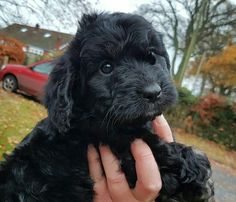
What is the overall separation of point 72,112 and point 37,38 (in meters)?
62.2

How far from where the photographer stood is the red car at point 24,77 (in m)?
18.1

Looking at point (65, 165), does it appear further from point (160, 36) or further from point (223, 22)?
point (223, 22)

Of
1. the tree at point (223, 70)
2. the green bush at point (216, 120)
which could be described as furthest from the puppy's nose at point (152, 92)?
the tree at point (223, 70)

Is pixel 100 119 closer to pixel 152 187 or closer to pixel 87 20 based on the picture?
pixel 152 187

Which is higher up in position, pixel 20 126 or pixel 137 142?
pixel 137 142

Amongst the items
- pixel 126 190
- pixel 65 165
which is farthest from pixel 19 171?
pixel 126 190

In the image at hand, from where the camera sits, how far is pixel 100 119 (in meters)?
3.03

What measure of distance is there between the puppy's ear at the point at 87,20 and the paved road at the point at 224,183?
10.2 metres

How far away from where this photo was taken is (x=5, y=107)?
13.0 metres

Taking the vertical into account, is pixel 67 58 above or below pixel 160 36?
below

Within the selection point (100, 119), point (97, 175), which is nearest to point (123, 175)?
point (97, 175)

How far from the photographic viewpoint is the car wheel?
19438mm

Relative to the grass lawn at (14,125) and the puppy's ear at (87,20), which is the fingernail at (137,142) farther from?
the grass lawn at (14,125)

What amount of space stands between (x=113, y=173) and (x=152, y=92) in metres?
0.68
